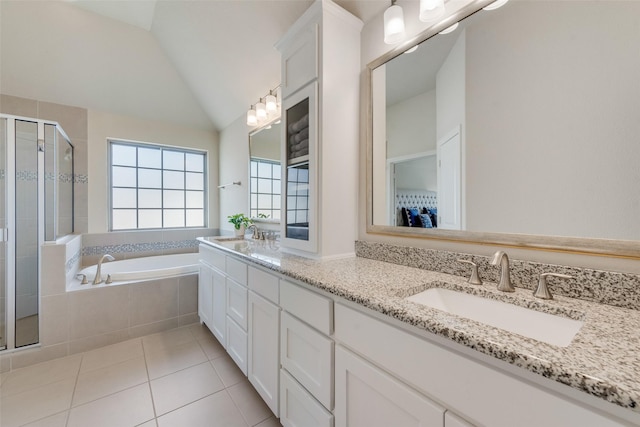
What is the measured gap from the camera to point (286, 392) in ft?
4.11

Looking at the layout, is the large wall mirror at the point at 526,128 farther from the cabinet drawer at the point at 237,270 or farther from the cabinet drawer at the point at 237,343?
the cabinet drawer at the point at 237,343

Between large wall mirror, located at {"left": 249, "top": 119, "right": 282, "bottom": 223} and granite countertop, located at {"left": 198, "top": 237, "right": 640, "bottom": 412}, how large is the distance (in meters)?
1.38

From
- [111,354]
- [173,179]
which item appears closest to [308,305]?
[111,354]

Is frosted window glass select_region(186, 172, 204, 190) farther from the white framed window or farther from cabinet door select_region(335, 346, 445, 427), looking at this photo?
cabinet door select_region(335, 346, 445, 427)

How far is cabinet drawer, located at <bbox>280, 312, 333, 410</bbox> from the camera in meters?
1.00

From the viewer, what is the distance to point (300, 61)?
1.62m

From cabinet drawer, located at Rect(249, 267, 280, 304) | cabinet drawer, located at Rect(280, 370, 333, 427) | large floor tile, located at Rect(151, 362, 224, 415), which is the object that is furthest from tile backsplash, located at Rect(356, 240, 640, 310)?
large floor tile, located at Rect(151, 362, 224, 415)

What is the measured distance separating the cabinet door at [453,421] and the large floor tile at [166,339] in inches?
90.4

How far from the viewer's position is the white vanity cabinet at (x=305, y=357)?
101 centimetres

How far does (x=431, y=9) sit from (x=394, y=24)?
196 millimetres

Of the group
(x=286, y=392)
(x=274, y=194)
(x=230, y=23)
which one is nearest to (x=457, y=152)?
(x=286, y=392)

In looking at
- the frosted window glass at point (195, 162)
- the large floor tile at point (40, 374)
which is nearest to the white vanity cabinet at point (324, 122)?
the large floor tile at point (40, 374)

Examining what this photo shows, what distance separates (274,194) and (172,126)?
7.06 feet

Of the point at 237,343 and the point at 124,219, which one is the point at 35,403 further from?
the point at 124,219
